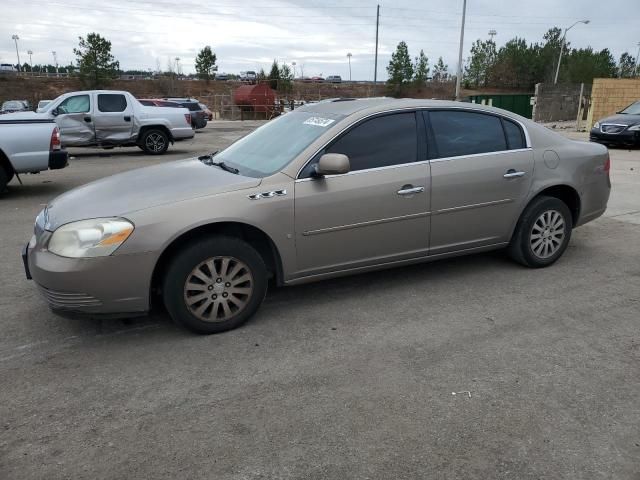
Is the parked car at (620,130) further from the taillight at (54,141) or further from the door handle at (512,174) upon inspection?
the taillight at (54,141)

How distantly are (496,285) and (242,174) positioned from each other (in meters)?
2.35

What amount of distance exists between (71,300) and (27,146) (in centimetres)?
620

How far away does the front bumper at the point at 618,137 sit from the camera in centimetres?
1612

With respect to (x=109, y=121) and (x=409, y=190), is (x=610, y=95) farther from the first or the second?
(x=409, y=190)

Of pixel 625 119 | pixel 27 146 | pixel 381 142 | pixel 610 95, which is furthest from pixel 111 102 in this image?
pixel 610 95

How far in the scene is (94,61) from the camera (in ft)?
186

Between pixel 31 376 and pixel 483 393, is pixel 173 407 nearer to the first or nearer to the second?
pixel 31 376

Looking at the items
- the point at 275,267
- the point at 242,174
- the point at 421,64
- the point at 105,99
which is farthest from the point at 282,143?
the point at 421,64

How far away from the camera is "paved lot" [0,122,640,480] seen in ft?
8.26

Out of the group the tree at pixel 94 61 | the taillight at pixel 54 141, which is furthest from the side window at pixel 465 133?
the tree at pixel 94 61

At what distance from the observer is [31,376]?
3.23 m

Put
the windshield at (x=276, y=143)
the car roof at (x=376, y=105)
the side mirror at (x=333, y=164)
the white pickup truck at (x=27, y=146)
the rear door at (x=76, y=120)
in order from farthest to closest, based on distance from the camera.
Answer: the rear door at (x=76, y=120), the white pickup truck at (x=27, y=146), the car roof at (x=376, y=105), the windshield at (x=276, y=143), the side mirror at (x=333, y=164)

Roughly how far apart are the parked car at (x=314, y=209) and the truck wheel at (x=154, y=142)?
1098 centimetres

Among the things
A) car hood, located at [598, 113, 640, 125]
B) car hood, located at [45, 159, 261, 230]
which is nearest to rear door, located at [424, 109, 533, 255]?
car hood, located at [45, 159, 261, 230]
